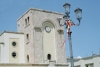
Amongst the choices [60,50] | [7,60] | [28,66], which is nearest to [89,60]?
[60,50]

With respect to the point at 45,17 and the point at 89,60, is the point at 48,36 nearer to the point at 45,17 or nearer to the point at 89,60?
the point at 45,17

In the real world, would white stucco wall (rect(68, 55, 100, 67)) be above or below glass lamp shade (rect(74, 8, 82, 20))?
below

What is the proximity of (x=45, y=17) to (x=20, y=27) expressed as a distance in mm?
4944

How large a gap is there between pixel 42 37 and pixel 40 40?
1.88 feet

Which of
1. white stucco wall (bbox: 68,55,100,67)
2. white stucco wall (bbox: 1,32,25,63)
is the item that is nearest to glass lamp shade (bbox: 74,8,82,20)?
white stucco wall (bbox: 1,32,25,63)

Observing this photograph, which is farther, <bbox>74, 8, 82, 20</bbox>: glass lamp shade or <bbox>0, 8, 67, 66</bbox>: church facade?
<bbox>0, 8, 67, 66</bbox>: church facade

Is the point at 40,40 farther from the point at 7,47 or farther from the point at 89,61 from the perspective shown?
the point at 89,61

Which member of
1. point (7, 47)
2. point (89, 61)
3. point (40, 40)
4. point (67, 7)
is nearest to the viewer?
point (67, 7)

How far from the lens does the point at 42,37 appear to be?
28.0 m

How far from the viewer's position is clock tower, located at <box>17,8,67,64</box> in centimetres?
2719

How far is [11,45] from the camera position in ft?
92.4

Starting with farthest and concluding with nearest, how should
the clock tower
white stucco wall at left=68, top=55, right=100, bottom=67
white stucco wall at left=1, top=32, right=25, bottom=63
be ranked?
white stucco wall at left=68, top=55, right=100, bottom=67
white stucco wall at left=1, top=32, right=25, bottom=63
the clock tower

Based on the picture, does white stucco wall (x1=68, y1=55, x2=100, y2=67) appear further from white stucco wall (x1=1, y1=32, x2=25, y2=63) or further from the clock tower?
white stucco wall (x1=1, y1=32, x2=25, y2=63)

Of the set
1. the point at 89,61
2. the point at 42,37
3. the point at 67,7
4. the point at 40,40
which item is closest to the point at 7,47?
the point at 40,40
